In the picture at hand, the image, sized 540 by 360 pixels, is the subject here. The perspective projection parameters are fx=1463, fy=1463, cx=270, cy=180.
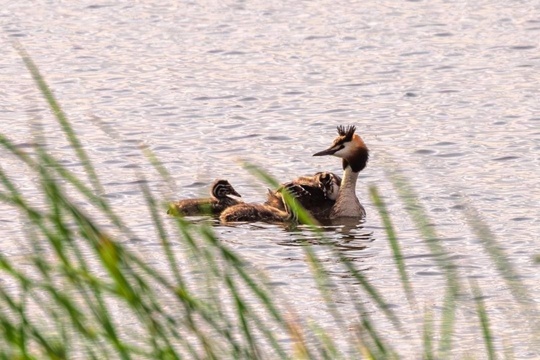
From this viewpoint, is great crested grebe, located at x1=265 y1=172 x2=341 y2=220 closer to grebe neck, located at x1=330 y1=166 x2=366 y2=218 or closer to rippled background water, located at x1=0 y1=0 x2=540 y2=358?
grebe neck, located at x1=330 y1=166 x2=366 y2=218

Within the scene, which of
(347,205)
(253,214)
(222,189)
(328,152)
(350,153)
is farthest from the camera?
(328,152)

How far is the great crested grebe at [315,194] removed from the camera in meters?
13.9

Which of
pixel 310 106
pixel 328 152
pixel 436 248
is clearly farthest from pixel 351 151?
pixel 436 248

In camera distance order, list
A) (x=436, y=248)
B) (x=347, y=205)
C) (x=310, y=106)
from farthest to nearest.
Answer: (x=310, y=106) < (x=347, y=205) < (x=436, y=248)

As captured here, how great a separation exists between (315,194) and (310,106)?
13.8 feet

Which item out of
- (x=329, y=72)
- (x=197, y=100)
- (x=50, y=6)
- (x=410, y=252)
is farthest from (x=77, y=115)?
(x=50, y=6)

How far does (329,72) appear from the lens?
802 inches

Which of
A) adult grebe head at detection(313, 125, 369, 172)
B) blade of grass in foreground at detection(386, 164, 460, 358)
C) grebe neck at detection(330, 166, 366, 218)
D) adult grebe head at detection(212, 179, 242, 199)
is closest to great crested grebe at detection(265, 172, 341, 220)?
grebe neck at detection(330, 166, 366, 218)

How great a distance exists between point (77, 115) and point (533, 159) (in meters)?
5.87

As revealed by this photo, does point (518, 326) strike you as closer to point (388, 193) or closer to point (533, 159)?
point (388, 193)

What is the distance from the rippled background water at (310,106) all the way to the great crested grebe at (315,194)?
1.39ft

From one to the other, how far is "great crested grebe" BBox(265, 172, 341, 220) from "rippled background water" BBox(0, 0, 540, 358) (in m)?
0.42

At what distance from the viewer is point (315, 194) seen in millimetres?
14133

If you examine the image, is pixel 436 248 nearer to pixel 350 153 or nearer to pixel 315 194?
pixel 315 194
